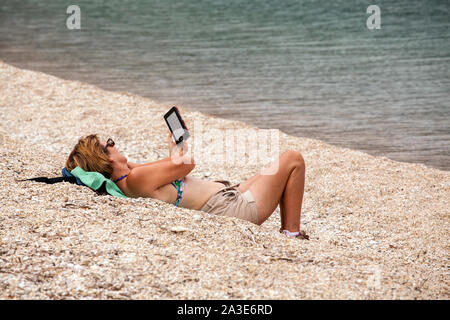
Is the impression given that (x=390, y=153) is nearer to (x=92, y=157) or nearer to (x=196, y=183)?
(x=196, y=183)

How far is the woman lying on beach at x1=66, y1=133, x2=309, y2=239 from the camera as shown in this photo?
3.78 meters

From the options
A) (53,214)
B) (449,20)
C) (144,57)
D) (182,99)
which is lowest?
(53,214)

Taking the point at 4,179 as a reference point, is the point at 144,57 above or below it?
above

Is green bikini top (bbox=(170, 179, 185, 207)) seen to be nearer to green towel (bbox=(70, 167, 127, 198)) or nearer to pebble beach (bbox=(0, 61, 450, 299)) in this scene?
pebble beach (bbox=(0, 61, 450, 299))

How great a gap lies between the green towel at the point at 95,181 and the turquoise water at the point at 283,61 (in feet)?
13.3

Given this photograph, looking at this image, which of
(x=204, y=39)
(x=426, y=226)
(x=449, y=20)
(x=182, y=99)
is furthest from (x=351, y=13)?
(x=426, y=226)

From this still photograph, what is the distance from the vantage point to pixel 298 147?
6656mm

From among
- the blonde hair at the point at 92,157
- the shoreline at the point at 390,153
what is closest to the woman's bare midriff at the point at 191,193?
the blonde hair at the point at 92,157

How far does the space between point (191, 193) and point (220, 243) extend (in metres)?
0.69

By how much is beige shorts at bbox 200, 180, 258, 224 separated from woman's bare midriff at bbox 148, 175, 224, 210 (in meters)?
0.04

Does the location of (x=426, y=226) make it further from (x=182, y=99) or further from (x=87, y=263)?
(x=182, y=99)

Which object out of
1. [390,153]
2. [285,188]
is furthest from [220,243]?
[390,153]

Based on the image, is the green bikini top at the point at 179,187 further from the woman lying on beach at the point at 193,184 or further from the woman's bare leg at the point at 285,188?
the woman's bare leg at the point at 285,188
